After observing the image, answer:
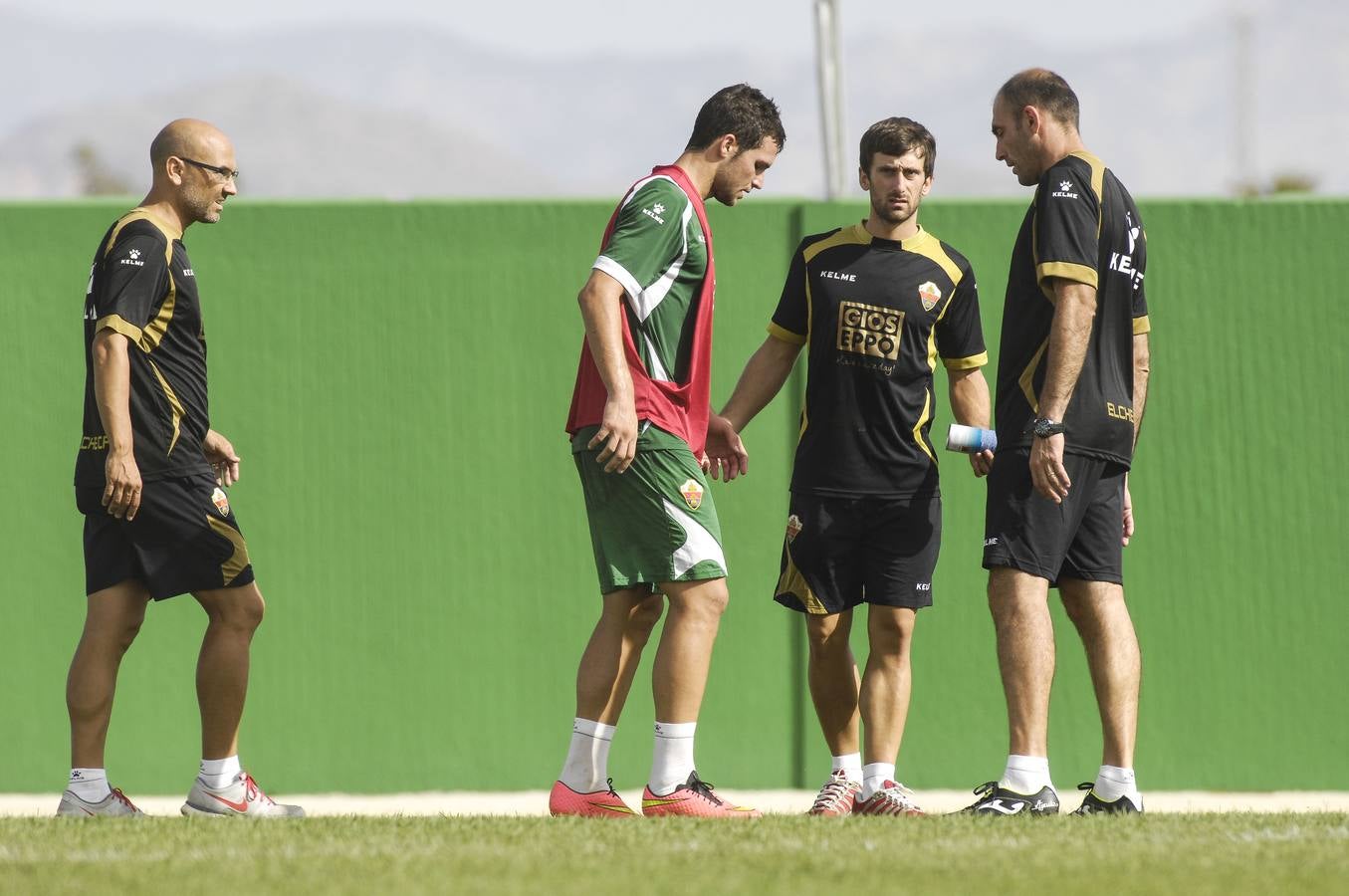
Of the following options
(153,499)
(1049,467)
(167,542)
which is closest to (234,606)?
(167,542)

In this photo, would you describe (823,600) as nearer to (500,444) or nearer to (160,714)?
(500,444)

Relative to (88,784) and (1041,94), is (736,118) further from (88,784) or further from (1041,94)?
(88,784)

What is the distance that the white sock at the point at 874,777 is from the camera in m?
4.88

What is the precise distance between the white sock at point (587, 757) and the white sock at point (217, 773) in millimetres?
1124

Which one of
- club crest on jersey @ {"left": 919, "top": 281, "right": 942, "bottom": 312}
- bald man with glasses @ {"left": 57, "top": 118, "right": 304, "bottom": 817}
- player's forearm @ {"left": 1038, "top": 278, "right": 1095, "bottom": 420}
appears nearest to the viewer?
player's forearm @ {"left": 1038, "top": 278, "right": 1095, "bottom": 420}

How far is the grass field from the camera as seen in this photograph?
11.4 feet

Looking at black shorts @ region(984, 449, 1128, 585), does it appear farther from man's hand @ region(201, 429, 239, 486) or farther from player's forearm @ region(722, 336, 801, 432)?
man's hand @ region(201, 429, 239, 486)

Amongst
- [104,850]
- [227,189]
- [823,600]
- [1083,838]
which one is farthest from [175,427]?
[1083,838]

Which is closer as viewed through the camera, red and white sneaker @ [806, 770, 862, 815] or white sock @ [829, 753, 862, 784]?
red and white sneaker @ [806, 770, 862, 815]

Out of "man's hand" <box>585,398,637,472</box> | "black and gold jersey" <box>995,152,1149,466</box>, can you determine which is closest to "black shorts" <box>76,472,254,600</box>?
"man's hand" <box>585,398,637,472</box>

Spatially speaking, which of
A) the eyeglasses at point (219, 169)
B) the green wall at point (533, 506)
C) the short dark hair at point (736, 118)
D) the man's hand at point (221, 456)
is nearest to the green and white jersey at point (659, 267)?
the short dark hair at point (736, 118)

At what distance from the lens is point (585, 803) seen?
15.5 feet

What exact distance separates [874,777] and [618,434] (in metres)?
1.41

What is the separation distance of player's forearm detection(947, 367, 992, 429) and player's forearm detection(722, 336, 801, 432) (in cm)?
54
